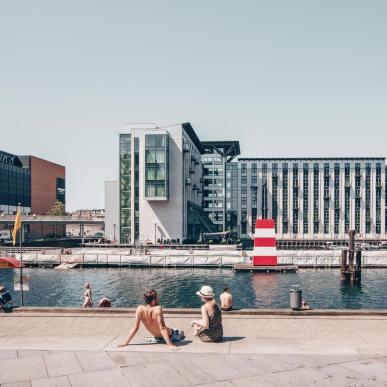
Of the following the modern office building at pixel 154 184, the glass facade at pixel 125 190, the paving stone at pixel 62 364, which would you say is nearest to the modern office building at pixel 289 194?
the modern office building at pixel 154 184

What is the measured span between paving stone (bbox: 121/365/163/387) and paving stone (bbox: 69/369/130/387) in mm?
150

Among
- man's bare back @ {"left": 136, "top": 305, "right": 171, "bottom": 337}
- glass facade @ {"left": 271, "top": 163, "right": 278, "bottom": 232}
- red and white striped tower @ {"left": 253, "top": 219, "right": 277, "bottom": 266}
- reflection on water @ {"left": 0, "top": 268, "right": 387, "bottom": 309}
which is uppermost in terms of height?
glass facade @ {"left": 271, "top": 163, "right": 278, "bottom": 232}

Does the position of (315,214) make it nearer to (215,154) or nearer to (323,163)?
(323,163)

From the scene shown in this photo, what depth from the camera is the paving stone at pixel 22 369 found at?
10.7 meters

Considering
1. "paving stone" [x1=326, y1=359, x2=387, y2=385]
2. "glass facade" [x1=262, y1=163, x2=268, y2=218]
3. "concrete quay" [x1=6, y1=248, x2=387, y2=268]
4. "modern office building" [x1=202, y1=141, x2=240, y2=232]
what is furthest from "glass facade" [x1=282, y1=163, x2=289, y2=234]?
"paving stone" [x1=326, y1=359, x2=387, y2=385]

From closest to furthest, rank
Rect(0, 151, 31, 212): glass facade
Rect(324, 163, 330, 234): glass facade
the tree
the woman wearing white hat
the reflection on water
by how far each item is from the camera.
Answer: the woman wearing white hat, the reflection on water, Rect(324, 163, 330, 234): glass facade, Rect(0, 151, 31, 212): glass facade, the tree

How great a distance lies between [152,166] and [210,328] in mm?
92509

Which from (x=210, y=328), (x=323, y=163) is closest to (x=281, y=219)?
(x=323, y=163)

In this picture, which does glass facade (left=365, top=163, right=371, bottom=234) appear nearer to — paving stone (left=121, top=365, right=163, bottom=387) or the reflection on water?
the reflection on water

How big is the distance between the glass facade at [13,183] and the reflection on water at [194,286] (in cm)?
8528

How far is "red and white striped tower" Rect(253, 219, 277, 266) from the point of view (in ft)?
181

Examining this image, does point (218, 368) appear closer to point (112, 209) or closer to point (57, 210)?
point (112, 209)

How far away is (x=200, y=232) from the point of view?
444ft

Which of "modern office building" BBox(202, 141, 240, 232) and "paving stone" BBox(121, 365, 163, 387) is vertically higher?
"modern office building" BBox(202, 141, 240, 232)
